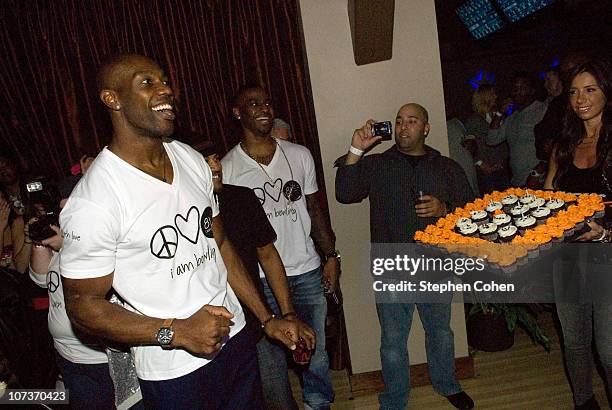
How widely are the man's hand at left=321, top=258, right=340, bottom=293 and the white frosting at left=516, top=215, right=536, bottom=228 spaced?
955 millimetres

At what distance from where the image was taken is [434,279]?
2623 millimetres

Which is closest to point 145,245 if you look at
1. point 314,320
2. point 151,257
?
point 151,257

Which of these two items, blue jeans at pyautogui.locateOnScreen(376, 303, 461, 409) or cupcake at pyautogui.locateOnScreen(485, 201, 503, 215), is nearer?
cupcake at pyautogui.locateOnScreen(485, 201, 503, 215)

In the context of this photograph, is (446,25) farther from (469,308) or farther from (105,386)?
(105,386)

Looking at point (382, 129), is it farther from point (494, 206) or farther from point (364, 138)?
point (494, 206)

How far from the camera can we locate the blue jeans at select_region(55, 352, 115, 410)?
201 centimetres

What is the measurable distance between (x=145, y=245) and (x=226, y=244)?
0.44 metres

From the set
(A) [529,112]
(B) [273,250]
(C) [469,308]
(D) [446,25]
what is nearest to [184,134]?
(B) [273,250]

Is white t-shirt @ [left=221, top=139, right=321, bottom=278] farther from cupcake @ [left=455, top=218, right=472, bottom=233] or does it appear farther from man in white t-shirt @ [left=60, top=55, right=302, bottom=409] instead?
man in white t-shirt @ [left=60, top=55, right=302, bottom=409]

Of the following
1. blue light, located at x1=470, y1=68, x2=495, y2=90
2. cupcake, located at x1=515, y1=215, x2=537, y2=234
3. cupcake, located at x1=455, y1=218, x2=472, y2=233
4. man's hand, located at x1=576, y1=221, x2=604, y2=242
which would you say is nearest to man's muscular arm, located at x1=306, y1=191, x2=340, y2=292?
cupcake, located at x1=455, y1=218, x2=472, y2=233

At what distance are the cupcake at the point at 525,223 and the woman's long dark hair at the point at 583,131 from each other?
0.26 m

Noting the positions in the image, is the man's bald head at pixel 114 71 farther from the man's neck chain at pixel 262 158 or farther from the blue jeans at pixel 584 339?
the blue jeans at pixel 584 339

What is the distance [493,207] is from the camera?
2.48 m

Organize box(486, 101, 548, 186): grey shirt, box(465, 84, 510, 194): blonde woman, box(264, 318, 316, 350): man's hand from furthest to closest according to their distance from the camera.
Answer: box(465, 84, 510, 194): blonde woman, box(486, 101, 548, 186): grey shirt, box(264, 318, 316, 350): man's hand
